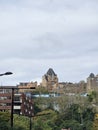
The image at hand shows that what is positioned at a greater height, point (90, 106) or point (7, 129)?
point (90, 106)

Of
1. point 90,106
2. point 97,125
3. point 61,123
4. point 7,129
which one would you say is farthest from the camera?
point 90,106

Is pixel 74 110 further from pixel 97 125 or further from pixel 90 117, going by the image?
pixel 97 125

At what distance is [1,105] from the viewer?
183m

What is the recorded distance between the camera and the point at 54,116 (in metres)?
173

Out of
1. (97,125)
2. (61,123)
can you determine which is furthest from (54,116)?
(97,125)

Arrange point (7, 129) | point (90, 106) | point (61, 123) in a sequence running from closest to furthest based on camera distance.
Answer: point (7, 129) → point (61, 123) → point (90, 106)

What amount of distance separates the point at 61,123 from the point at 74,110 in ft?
66.7

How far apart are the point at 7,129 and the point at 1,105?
12514cm

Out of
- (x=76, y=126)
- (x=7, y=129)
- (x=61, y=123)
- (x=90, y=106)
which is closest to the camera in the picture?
(x=7, y=129)

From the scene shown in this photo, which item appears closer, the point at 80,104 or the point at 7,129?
the point at 7,129

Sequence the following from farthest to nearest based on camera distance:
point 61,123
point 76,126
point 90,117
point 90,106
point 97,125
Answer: point 90,106 → point 90,117 → point 61,123 → point 76,126 → point 97,125

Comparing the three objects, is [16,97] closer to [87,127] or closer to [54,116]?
[54,116]

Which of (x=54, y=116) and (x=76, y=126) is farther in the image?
(x=54, y=116)

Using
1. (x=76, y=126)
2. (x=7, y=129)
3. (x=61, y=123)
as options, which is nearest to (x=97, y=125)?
(x=76, y=126)
